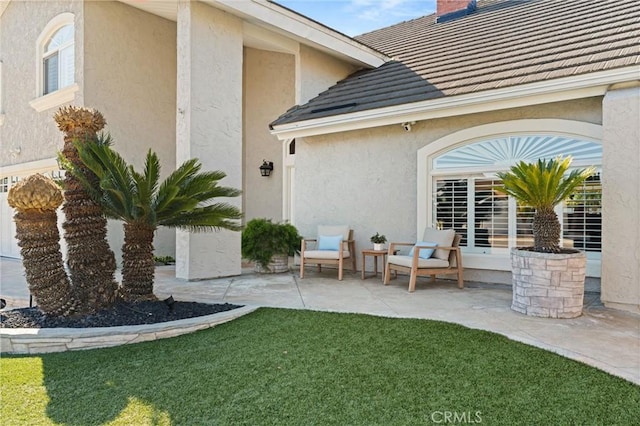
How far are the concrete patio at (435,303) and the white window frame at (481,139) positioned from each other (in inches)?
19.5

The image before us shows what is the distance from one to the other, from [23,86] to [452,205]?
14.5 metres

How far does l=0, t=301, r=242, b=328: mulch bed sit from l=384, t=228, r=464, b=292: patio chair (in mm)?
3562

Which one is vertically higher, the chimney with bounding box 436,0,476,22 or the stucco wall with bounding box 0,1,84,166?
the chimney with bounding box 436,0,476,22

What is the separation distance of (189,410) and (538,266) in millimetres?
5030

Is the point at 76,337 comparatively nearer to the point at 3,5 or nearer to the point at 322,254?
the point at 322,254

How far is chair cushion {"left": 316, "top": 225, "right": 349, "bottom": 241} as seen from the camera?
10.1 meters

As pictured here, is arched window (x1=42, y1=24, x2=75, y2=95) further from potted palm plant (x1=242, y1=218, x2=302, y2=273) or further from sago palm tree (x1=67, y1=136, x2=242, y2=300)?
sago palm tree (x1=67, y1=136, x2=242, y2=300)

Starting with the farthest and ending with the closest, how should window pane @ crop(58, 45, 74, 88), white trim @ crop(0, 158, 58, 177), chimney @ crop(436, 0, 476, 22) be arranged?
chimney @ crop(436, 0, 476, 22) → white trim @ crop(0, 158, 58, 177) → window pane @ crop(58, 45, 74, 88)

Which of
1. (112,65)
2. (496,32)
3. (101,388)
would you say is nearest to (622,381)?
(101,388)

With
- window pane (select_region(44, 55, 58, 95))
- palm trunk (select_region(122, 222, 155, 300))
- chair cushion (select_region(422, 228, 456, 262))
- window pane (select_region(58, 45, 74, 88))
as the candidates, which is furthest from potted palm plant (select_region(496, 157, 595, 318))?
window pane (select_region(44, 55, 58, 95))

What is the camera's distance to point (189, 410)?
11.2ft

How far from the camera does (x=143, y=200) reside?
5.58 m

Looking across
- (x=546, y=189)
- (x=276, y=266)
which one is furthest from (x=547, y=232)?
(x=276, y=266)

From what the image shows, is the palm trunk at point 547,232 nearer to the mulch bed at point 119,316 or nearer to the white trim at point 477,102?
the white trim at point 477,102
